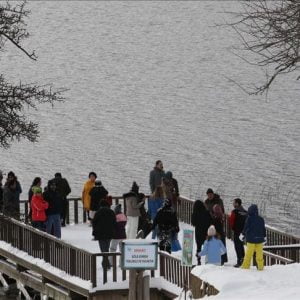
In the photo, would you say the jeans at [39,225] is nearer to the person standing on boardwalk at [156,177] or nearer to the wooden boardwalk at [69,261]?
the wooden boardwalk at [69,261]

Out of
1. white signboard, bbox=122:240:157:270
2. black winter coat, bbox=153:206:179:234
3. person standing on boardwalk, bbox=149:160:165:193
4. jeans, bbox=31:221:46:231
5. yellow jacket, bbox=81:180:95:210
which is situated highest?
person standing on boardwalk, bbox=149:160:165:193

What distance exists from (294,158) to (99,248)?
25.1m

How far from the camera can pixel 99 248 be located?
26766 mm

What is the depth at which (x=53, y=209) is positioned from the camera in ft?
88.4

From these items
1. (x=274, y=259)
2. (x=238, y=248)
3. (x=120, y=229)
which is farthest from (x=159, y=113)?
(x=274, y=259)

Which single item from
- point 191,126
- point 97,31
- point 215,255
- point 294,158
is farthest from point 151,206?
point 97,31

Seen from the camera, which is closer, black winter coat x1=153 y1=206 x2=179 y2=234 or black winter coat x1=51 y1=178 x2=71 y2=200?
black winter coat x1=153 y1=206 x2=179 y2=234

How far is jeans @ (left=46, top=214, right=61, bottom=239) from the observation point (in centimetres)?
2719

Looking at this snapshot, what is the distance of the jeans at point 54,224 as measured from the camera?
89.2 feet

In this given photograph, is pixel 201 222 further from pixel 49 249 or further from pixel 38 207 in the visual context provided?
pixel 38 207

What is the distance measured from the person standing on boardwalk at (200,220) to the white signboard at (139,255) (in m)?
4.02

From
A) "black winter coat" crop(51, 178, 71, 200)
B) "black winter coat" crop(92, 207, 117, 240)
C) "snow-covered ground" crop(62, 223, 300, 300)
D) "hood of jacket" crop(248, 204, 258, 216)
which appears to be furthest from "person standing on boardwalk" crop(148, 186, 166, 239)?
"snow-covered ground" crop(62, 223, 300, 300)

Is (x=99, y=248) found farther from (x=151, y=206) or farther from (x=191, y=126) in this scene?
(x=191, y=126)

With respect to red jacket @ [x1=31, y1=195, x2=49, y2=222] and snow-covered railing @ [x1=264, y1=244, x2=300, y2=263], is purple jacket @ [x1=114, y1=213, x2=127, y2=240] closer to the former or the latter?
red jacket @ [x1=31, y1=195, x2=49, y2=222]
